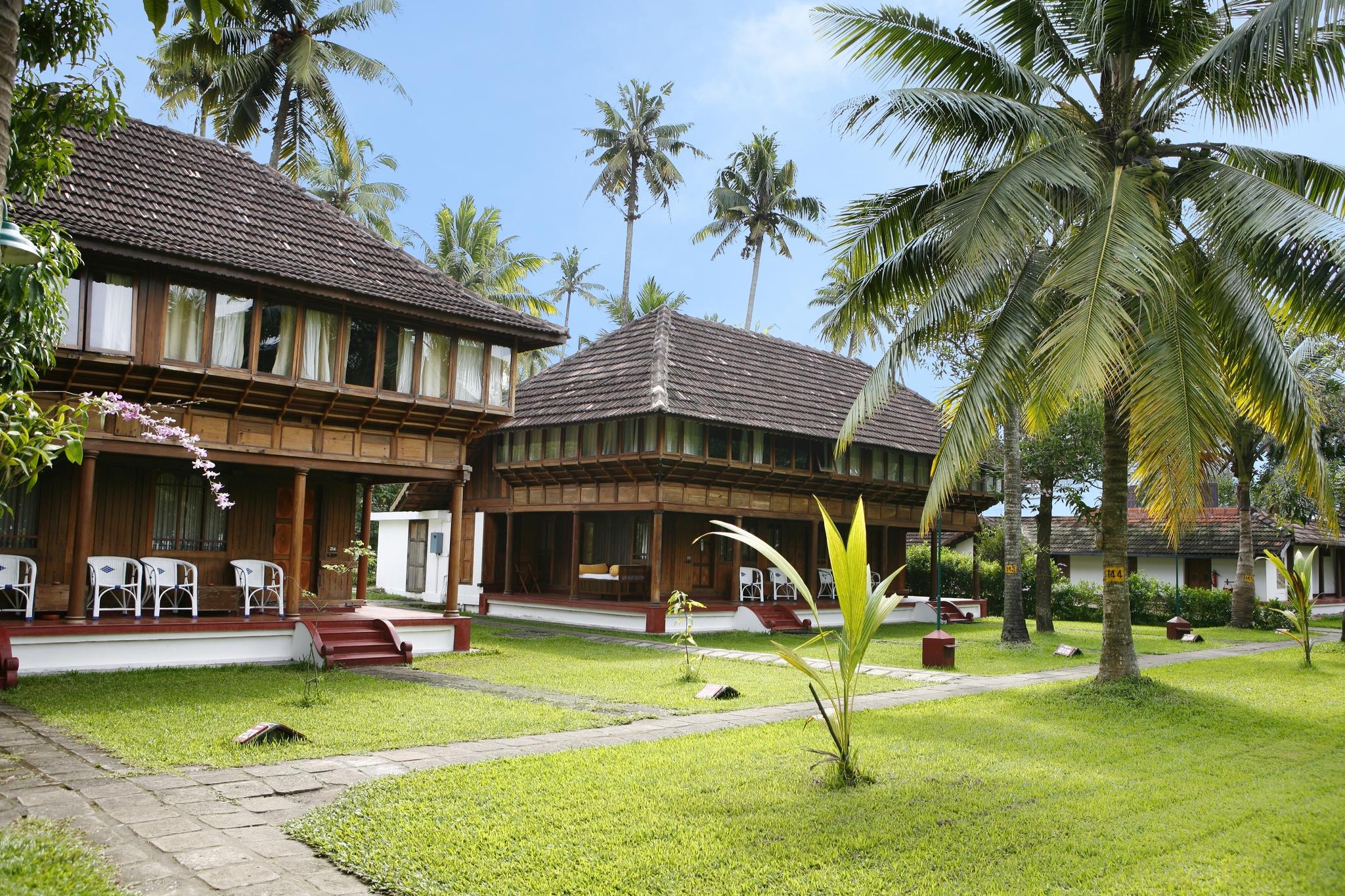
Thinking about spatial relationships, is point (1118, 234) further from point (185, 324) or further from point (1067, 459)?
point (1067, 459)

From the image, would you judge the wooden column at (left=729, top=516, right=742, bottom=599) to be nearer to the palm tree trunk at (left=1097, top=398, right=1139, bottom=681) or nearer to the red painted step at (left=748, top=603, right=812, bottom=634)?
the red painted step at (left=748, top=603, right=812, bottom=634)

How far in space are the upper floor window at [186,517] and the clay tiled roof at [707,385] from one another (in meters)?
6.94

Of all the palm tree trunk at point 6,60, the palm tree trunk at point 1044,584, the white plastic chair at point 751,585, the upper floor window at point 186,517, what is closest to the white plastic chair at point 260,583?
the upper floor window at point 186,517

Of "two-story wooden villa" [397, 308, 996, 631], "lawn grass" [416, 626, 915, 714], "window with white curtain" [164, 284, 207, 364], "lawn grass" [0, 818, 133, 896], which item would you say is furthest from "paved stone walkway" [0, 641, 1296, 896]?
"two-story wooden villa" [397, 308, 996, 631]

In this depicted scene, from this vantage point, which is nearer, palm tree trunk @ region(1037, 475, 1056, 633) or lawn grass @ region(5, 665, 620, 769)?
lawn grass @ region(5, 665, 620, 769)

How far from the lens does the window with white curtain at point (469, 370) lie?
50.5 ft

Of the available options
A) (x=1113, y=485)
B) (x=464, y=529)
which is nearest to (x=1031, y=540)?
(x=464, y=529)

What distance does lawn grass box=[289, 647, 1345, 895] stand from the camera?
507 centimetres

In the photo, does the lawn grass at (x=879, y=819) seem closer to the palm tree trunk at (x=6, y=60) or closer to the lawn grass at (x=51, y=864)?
the lawn grass at (x=51, y=864)

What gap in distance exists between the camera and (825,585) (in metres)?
25.5

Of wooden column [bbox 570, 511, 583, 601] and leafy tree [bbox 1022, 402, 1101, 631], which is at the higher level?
leafy tree [bbox 1022, 402, 1101, 631]

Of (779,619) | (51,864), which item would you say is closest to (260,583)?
(51,864)

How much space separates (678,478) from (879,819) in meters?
14.7

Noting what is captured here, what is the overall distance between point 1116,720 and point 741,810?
5.68m
